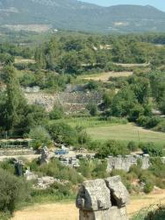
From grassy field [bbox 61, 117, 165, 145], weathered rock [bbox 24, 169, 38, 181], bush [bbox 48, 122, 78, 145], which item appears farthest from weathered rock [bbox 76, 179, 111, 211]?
grassy field [bbox 61, 117, 165, 145]

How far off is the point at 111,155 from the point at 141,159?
1.47 metres

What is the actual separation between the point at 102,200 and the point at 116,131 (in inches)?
1126

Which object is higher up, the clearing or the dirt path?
the dirt path

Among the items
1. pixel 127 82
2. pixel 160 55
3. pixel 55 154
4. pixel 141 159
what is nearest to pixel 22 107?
pixel 55 154

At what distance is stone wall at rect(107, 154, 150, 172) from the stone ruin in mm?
14387

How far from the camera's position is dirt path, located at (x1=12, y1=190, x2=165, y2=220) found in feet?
66.0

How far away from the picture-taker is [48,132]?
33.6 metres

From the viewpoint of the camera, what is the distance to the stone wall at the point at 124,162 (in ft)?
86.2

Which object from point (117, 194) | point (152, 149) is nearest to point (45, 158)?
point (152, 149)

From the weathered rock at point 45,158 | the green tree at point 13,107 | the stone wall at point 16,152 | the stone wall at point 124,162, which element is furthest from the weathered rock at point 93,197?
the green tree at point 13,107

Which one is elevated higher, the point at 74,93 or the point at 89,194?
the point at 89,194

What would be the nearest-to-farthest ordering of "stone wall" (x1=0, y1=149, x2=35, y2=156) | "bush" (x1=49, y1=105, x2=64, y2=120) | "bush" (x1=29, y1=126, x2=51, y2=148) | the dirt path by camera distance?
the dirt path → "stone wall" (x1=0, y1=149, x2=35, y2=156) → "bush" (x1=29, y1=126, x2=51, y2=148) → "bush" (x1=49, y1=105, x2=64, y2=120)

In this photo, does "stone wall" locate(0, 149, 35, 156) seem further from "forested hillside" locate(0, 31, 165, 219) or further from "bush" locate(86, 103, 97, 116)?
"bush" locate(86, 103, 97, 116)

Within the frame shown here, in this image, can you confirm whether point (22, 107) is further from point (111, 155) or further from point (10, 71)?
point (111, 155)
